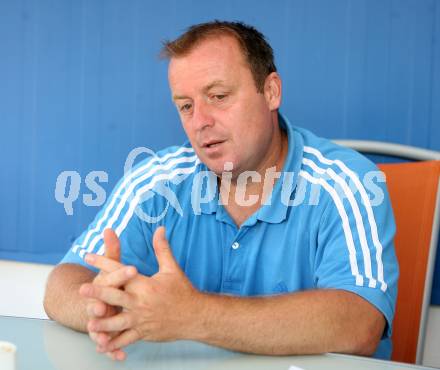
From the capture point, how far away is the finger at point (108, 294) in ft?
3.22

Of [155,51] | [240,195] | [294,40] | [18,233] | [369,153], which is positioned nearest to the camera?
[240,195]

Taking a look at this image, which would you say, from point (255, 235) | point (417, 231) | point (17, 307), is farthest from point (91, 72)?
point (417, 231)

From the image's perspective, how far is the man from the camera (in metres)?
0.97

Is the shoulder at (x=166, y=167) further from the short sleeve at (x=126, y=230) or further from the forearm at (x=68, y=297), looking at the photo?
the forearm at (x=68, y=297)

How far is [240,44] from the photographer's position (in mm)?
1434

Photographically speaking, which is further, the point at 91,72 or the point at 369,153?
the point at 91,72

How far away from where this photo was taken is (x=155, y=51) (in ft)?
6.58

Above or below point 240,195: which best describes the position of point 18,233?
below

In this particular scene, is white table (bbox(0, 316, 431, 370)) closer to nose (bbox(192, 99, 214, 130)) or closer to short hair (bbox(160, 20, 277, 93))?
nose (bbox(192, 99, 214, 130))

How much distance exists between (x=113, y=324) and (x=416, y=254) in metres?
0.83

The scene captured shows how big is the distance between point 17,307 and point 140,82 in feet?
2.85

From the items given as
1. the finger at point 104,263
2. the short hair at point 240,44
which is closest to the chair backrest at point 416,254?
the short hair at point 240,44

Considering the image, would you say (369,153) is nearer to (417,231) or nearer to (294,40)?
(417,231)

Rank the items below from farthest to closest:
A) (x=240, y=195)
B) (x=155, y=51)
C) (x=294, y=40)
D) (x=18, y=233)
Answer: (x=18, y=233) → (x=155, y=51) → (x=294, y=40) → (x=240, y=195)
